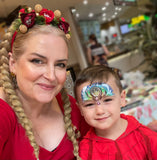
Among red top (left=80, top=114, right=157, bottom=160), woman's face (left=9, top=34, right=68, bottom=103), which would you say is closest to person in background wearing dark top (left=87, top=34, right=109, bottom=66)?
red top (left=80, top=114, right=157, bottom=160)

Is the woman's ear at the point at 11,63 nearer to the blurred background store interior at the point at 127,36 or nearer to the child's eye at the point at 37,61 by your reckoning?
the child's eye at the point at 37,61

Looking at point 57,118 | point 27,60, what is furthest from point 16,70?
point 57,118

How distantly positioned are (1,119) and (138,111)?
4.79 feet

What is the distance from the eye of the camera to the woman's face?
0.84 m

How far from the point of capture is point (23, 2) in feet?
2.79

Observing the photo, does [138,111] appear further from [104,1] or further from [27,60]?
[27,60]

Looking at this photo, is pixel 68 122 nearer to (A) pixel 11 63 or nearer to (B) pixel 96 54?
(A) pixel 11 63

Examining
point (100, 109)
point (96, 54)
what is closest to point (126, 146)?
point (100, 109)

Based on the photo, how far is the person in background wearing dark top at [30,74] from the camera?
842 mm

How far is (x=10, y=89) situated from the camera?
913 mm

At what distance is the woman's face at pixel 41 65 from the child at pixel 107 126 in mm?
230

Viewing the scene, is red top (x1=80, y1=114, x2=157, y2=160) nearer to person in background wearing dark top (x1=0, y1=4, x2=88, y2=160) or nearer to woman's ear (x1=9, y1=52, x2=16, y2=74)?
person in background wearing dark top (x1=0, y1=4, x2=88, y2=160)

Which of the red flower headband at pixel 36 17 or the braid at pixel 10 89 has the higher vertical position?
the red flower headband at pixel 36 17

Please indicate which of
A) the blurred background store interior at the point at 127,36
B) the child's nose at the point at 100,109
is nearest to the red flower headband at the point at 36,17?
the child's nose at the point at 100,109
